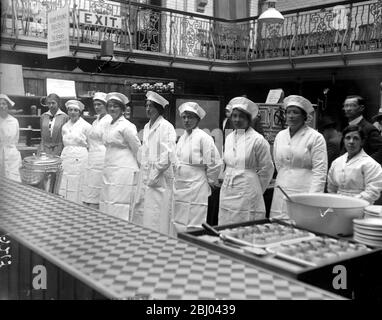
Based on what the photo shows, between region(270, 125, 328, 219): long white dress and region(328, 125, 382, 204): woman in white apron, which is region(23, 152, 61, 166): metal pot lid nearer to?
region(270, 125, 328, 219): long white dress

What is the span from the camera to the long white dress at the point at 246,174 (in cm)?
396

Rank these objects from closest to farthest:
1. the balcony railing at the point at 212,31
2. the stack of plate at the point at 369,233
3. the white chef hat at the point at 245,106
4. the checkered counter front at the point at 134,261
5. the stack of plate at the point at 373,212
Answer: the checkered counter front at the point at 134,261 < the stack of plate at the point at 369,233 < the stack of plate at the point at 373,212 < the white chef hat at the point at 245,106 < the balcony railing at the point at 212,31

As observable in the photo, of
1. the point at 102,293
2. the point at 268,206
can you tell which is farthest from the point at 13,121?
the point at 102,293

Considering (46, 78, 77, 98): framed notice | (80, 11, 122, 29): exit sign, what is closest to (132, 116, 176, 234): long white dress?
(46, 78, 77, 98): framed notice

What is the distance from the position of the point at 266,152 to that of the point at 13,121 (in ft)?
12.6

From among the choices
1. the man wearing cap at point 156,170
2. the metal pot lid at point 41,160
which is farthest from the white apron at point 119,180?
the metal pot lid at point 41,160

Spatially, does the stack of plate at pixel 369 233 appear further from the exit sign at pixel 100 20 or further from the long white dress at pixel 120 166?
the exit sign at pixel 100 20

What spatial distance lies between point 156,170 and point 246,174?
3.34ft

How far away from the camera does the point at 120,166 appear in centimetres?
508

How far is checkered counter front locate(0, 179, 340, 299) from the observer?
1.44 m

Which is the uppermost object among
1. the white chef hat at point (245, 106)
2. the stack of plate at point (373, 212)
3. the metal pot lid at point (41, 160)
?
the white chef hat at point (245, 106)

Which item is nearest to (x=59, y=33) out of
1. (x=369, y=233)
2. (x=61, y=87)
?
(x=369, y=233)

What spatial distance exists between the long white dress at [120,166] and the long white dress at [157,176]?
0.27 m

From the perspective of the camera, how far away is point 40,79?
9.93 meters
